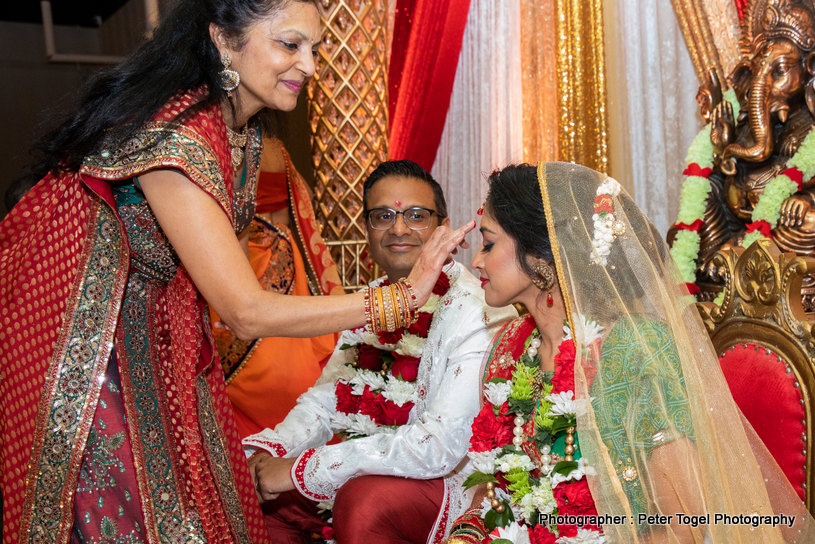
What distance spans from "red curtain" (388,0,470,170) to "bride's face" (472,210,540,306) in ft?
12.1

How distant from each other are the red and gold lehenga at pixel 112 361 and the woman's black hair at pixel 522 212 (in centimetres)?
74

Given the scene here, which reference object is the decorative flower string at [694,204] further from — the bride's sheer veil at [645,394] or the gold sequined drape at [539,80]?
the bride's sheer veil at [645,394]

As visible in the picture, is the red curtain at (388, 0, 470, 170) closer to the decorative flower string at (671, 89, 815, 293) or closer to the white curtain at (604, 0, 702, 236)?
the white curtain at (604, 0, 702, 236)

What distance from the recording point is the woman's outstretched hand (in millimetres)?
1842

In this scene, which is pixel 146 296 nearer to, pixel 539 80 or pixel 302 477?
pixel 302 477

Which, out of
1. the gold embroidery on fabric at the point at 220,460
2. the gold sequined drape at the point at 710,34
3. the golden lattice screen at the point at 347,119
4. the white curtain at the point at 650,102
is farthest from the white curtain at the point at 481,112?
the gold embroidery on fabric at the point at 220,460

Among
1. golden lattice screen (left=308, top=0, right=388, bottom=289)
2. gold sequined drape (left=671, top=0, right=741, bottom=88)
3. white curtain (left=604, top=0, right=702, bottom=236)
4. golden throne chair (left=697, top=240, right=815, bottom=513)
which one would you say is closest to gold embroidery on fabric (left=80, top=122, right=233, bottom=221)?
golden throne chair (left=697, top=240, right=815, bottom=513)

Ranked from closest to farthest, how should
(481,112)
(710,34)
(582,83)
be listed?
(710,34) < (582,83) < (481,112)

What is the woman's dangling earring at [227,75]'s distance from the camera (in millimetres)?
1808

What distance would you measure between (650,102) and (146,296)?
3.03 metres

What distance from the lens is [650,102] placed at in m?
4.03

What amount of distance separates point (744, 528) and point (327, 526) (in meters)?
1.25

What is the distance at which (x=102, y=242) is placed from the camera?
1724mm

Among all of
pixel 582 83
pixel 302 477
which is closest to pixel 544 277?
pixel 302 477
